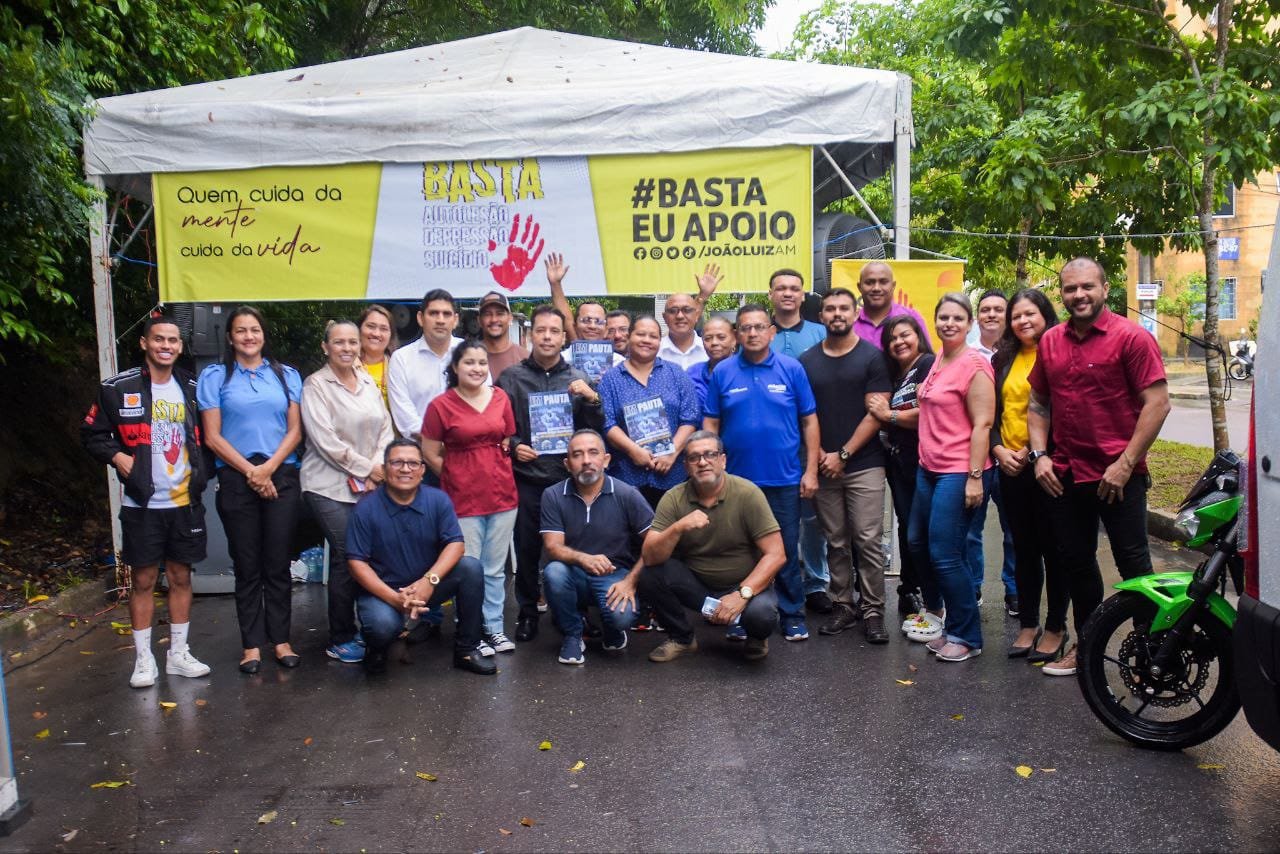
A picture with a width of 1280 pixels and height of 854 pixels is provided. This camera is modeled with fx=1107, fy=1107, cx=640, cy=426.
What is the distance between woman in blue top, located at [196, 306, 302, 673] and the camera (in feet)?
19.4

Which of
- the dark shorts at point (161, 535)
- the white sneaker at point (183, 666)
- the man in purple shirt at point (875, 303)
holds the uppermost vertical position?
the man in purple shirt at point (875, 303)

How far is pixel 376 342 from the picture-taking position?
263 inches

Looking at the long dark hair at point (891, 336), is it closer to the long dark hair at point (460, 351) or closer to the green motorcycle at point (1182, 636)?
the green motorcycle at point (1182, 636)

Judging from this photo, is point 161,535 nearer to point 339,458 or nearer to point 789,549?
point 339,458

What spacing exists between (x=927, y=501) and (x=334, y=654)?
3.35 m

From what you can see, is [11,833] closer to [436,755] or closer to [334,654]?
[436,755]

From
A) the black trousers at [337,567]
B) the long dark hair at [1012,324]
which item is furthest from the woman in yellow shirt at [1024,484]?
the black trousers at [337,567]

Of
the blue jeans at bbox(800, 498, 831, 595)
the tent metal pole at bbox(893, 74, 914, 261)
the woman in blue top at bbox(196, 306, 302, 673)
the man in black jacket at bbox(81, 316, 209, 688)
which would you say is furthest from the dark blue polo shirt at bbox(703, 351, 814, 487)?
the man in black jacket at bbox(81, 316, 209, 688)

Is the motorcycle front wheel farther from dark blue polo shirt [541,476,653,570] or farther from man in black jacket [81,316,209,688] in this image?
man in black jacket [81,316,209,688]

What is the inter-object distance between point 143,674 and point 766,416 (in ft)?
11.7

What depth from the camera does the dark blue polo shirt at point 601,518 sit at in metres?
6.01

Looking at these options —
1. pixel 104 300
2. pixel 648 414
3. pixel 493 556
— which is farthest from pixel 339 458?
pixel 104 300

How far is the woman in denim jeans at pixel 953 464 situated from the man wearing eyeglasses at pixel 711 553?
0.80m

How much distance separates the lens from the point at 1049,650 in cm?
571
